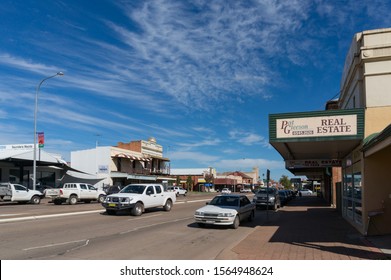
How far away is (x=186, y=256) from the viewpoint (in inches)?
387

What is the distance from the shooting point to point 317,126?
1362cm

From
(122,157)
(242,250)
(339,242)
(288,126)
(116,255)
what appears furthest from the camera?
(122,157)

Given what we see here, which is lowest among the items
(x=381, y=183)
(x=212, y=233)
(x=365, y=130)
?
(x=212, y=233)

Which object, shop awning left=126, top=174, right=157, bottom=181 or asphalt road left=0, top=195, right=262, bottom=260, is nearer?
asphalt road left=0, top=195, right=262, bottom=260

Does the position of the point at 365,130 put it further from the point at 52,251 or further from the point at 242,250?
the point at 52,251

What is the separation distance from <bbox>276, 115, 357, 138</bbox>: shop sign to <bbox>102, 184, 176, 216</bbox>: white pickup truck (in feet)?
32.4

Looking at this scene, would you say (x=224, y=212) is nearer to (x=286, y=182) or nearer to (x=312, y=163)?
(x=312, y=163)

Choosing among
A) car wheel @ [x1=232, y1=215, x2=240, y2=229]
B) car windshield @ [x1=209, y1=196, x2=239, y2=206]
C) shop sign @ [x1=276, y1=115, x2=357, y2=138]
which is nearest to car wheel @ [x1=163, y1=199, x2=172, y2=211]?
car windshield @ [x1=209, y1=196, x2=239, y2=206]

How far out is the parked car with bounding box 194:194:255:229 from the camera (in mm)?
15852

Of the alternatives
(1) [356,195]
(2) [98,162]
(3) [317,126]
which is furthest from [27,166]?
(3) [317,126]

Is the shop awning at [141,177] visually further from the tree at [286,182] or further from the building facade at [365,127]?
the tree at [286,182]

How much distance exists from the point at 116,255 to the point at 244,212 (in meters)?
9.16

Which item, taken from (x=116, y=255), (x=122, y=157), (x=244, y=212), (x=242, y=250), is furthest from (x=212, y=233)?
(x=122, y=157)

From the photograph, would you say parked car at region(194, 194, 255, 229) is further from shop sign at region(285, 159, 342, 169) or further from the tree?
the tree
